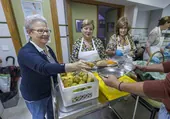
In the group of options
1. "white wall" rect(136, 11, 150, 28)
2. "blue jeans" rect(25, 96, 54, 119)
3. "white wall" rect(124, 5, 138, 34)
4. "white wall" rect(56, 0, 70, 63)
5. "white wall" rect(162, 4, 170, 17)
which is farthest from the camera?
"white wall" rect(136, 11, 150, 28)

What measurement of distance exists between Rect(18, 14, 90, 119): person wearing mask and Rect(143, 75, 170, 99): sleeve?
1.16ft

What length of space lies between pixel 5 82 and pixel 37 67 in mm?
1351

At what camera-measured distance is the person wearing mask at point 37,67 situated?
585 millimetres

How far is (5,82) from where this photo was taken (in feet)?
4.86

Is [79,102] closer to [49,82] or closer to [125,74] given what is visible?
[49,82]

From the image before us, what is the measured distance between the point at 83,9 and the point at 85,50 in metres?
1.34

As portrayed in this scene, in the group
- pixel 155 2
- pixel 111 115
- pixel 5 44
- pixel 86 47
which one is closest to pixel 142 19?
pixel 155 2

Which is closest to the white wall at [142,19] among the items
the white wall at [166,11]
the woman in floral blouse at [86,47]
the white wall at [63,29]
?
the white wall at [166,11]

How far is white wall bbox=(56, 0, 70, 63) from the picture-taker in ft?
5.73

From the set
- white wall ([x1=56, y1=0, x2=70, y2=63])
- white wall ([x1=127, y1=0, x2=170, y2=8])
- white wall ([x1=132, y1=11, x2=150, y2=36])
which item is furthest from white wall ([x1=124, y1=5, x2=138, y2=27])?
white wall ([x1=56, y1=0, x2=70, y2=63])

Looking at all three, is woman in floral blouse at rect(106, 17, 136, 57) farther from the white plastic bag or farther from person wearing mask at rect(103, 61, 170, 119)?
the white plastic bag

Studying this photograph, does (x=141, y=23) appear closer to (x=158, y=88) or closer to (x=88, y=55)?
(x=88, y=55)

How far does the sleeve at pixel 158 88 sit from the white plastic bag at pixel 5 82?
1.82 m

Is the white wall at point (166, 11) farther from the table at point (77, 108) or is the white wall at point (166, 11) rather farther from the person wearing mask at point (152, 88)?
the table at point (77, 108)
